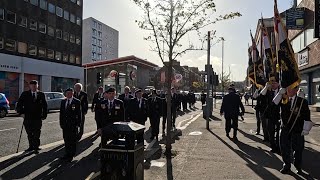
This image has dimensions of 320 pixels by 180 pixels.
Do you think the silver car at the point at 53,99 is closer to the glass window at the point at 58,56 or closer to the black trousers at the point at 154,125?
the glass window at the point at 58,56

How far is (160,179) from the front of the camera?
284 inches

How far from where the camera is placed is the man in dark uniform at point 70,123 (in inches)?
356

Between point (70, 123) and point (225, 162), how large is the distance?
3.59 m

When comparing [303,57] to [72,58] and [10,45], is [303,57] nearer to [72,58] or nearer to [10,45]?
[10,45]

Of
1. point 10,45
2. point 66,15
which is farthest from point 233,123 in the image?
point 66,15

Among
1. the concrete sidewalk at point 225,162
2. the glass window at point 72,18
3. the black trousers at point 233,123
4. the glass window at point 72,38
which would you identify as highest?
the glass window at point 72,18

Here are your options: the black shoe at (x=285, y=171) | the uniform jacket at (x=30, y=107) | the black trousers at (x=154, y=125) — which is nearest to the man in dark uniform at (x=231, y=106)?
the black trousers at (x=154, y=125)

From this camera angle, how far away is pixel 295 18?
32.4 m

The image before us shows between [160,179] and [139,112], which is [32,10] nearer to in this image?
[139,112]

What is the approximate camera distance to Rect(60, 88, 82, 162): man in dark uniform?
9.04m

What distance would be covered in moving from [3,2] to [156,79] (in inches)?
2757

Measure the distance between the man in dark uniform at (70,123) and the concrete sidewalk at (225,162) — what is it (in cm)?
192

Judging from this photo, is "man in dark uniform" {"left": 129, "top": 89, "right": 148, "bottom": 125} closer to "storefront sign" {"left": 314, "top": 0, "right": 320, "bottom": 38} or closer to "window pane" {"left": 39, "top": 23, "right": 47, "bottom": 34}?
"storefront sign" {"left": 314, "top": 0, "right": 320, "bottom": 38}

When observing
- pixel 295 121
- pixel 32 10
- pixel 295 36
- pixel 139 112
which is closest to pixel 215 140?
pixel 139 112
